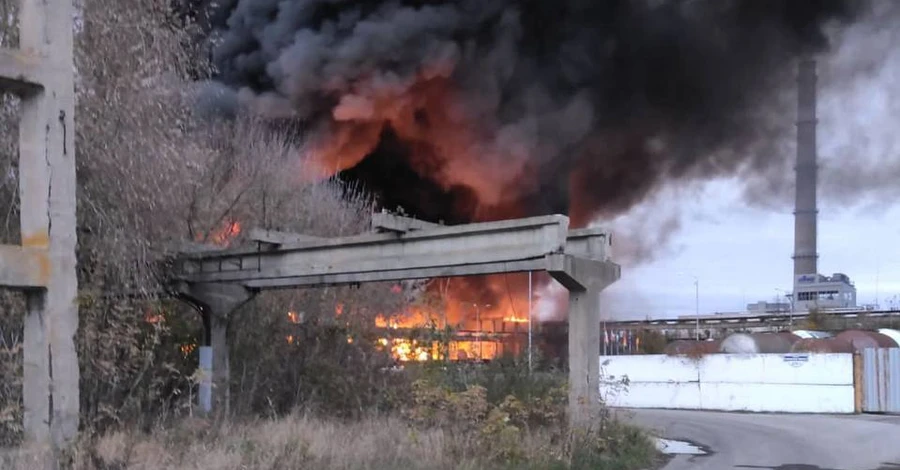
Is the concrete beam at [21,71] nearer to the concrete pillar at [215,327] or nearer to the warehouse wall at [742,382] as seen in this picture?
the concrete pillar at [215,327]

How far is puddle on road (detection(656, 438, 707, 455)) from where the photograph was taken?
672 inches

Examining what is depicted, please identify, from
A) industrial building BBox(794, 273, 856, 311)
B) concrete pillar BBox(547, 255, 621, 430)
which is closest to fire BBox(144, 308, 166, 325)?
concrete pillar BBox(547, 255, 621, 430)

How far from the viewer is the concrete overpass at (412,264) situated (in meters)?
14.2

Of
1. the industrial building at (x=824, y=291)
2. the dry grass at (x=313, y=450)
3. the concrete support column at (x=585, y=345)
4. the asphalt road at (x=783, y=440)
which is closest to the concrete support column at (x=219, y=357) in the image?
the dry grass at (x=313, y=450)

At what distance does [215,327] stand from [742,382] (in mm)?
20679

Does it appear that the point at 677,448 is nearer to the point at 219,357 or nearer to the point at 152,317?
the point at 219,357

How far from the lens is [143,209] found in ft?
48.0

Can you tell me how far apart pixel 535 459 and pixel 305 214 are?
13.7 meters

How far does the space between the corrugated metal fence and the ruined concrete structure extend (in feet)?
84.1

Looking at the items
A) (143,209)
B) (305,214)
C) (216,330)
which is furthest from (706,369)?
(143,209)

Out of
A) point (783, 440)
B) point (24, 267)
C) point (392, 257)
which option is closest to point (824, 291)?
point (783, 440)

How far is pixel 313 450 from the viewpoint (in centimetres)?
1209

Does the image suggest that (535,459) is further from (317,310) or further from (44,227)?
(317,310)

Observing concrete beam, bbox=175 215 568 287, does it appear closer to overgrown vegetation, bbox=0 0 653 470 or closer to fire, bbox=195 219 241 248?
overgrown vegetation, bbox=0 0 653 470
